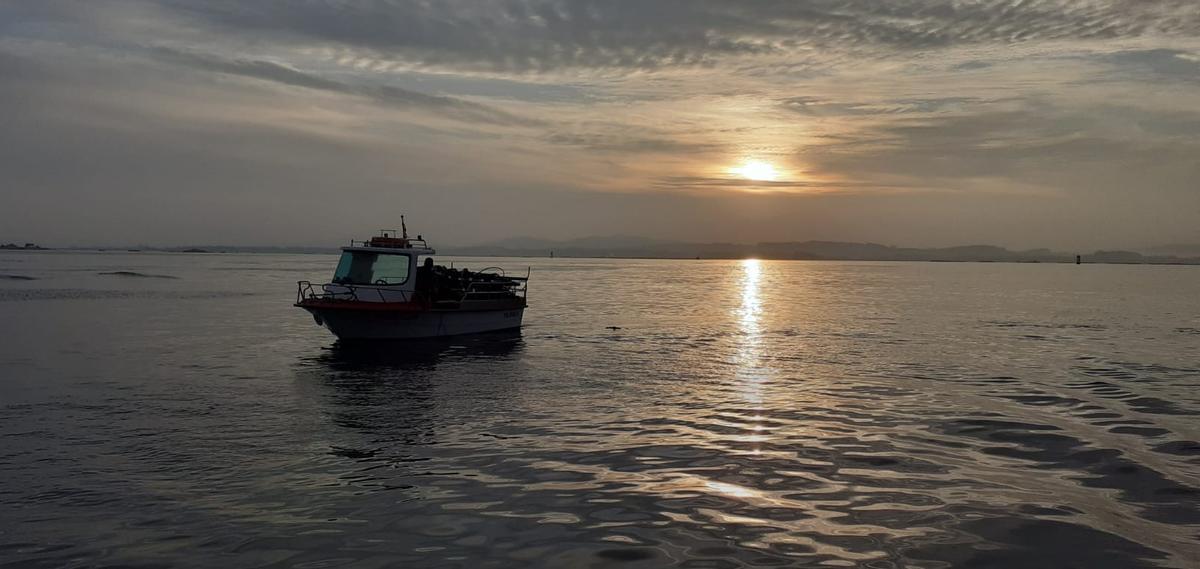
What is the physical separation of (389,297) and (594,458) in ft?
61.7

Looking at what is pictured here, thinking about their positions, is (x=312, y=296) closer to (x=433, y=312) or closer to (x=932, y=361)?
(x=433, y=312)

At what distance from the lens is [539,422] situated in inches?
615

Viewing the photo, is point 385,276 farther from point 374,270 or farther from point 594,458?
point 594,458

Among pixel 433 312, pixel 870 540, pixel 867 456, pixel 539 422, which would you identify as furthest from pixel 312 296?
pixel 870 540

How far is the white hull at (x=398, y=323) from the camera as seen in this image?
2844cm

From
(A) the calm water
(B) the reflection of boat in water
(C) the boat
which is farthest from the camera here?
(C) the boat

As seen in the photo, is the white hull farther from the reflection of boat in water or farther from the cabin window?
the cabin window

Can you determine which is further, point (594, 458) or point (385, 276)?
point (385, 276)

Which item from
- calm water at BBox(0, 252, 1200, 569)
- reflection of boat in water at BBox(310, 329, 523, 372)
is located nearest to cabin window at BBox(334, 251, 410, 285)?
reflection of boat in water at BBox(310, 329, 523, 372)

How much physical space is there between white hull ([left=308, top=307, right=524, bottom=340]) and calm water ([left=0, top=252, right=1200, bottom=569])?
1.06 meters

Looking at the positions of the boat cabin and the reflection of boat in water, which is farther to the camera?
the boat cabin

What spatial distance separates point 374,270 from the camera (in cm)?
2972

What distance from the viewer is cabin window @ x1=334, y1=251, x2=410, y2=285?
29594 millimetres

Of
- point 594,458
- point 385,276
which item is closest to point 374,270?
point 385,276
